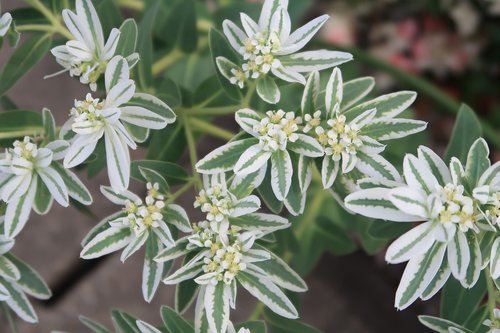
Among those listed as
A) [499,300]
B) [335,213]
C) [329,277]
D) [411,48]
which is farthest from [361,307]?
[499,300]

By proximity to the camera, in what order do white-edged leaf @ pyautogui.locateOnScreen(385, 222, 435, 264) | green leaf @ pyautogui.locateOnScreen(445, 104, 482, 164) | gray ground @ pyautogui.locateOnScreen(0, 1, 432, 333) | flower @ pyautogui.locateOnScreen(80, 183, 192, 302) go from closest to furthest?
white-edged leaf @ pyautogui.locateOnScreen(385, 222, 435, 264)
flower @ pyautogui.locateOnScreen(80, 183, 192, 302)
green leaf @ pyautogui.locateOnScreen(445, 104, 482, 164)
gray ground @ pyautogui.locateOnScreen(0, 1, 432, 333)

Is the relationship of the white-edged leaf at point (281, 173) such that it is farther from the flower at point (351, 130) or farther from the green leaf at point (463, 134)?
the green leaf at point (463, 134)

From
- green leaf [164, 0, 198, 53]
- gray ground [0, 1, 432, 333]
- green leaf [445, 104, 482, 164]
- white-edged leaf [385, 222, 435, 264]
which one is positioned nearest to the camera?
white-edged leaf [385, 222, 435, 264]

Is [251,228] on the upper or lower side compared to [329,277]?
upper

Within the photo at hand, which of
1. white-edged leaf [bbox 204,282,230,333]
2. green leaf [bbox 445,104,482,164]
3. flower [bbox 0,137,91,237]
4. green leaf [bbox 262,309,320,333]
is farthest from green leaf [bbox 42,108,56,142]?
green leaf [bbox 445,104,482,164]

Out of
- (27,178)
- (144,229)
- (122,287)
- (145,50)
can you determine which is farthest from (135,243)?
(122,287)

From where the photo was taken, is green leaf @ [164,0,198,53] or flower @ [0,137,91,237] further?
green leaf @ [164,0,198,53]

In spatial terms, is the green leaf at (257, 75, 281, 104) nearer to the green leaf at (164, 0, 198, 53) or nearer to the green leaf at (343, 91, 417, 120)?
the green leaf at (343, 91, 417, 120)

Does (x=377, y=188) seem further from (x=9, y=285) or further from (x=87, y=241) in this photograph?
(x=9, y=285)
